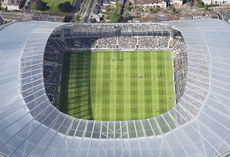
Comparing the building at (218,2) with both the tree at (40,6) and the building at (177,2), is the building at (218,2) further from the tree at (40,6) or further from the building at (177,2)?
the tree at (40,6)

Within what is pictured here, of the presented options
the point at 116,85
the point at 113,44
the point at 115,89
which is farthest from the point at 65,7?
the point at 115,89

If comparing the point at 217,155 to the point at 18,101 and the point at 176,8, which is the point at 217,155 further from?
the point at 176,8

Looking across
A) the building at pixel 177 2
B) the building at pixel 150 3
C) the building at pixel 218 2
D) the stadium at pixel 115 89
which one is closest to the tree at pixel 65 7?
the stadium at pixel 115 89

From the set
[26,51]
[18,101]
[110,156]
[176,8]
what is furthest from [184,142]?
[176,8]

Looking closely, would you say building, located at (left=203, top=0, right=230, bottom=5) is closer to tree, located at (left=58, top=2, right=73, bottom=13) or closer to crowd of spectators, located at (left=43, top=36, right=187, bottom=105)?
crowd of spectators, located at (left=43, top=36, right=187, bottom=105)

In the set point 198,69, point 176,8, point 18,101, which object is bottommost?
point 18,101

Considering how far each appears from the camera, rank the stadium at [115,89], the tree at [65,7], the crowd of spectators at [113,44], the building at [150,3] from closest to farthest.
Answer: the stadium at [115,89]
the crowd of spectators at [113,44]
the tree at [65,7]
the building at [150,3]
